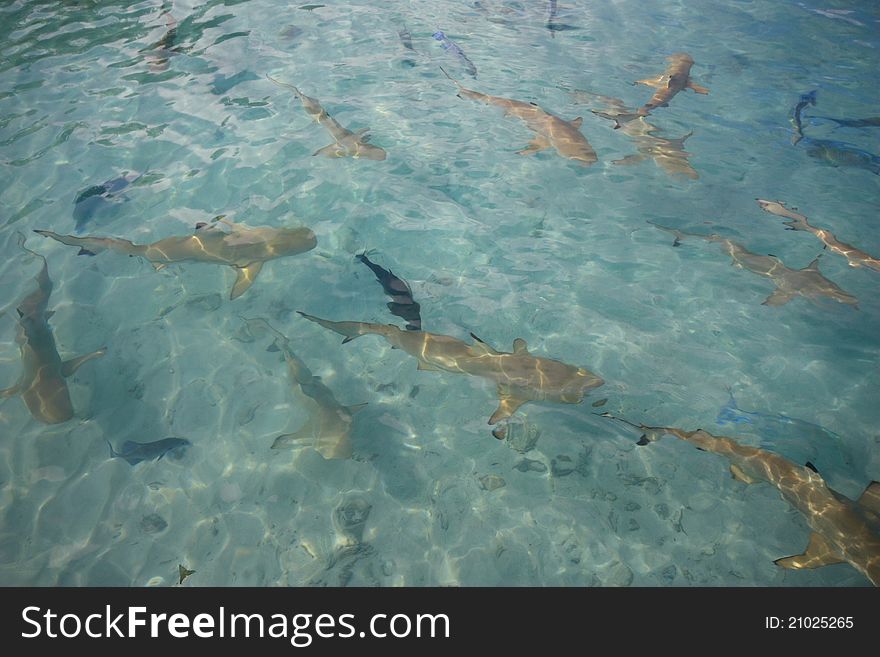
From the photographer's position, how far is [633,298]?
6129 millimetres

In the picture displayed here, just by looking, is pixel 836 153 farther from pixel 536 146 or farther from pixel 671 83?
pixel 536 146

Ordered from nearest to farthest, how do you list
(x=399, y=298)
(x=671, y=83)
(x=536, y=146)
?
(x=399, y=298)
(x=536, y=146)
(x=671, y=83)

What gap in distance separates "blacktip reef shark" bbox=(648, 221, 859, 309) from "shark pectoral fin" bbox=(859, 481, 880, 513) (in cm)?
250

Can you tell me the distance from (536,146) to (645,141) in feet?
6.34

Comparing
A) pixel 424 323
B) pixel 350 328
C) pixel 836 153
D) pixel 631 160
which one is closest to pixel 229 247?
pixel 350 328

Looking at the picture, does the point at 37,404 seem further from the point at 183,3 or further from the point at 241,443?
the point at 183,3

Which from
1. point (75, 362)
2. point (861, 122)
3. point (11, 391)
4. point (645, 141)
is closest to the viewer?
point (11, 391)

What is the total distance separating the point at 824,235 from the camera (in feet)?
22.5

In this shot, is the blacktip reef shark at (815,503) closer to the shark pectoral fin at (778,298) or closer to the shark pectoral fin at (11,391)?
the shark pectoral fin at (778,298)

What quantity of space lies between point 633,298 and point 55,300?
21.7ft

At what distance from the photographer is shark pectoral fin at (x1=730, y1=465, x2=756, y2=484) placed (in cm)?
448

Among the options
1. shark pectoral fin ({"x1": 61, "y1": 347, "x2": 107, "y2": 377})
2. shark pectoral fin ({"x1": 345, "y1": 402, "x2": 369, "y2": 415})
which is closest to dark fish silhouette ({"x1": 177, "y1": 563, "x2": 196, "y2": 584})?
shark pectoral fin ({"x1": 345, "y1": 402, "x2": 369, "y2": 415})

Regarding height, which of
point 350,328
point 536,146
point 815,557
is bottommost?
point 815,557

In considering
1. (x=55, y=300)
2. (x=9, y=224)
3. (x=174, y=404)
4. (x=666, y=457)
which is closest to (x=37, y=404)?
(x=174, y=404)
